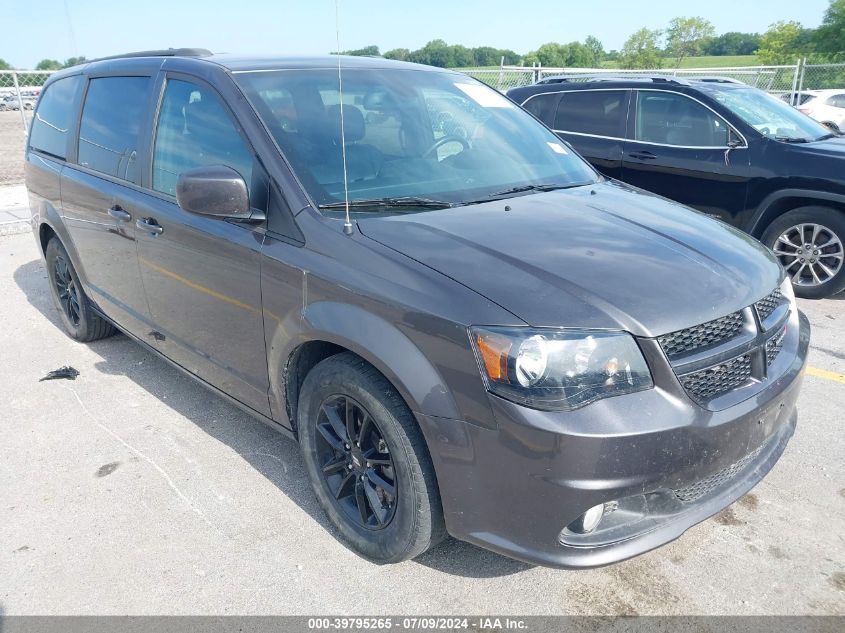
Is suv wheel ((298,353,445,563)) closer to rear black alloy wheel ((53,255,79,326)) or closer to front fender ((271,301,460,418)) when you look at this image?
front fender ((271,301,460,418))

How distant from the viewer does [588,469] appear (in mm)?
2025

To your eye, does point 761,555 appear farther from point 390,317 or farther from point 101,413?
point 101,413

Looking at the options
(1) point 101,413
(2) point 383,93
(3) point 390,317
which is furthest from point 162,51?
(3) point 390,317

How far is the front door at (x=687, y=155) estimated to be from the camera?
612 cm

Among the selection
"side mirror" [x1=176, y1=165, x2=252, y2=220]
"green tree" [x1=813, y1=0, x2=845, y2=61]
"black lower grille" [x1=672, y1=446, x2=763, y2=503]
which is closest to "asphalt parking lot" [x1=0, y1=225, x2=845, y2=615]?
"black lower grille" [x1=672, y1=446, x2=763, y2=503]

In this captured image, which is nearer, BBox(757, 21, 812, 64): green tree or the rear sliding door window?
the rear sliding door window

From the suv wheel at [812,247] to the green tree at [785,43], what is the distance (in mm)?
44341

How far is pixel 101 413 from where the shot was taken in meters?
3.95

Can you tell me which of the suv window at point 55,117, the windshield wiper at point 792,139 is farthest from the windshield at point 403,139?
the windshield wiper at point 792,139

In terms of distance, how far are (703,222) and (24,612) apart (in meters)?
3.11

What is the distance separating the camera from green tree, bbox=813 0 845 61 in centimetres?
4025

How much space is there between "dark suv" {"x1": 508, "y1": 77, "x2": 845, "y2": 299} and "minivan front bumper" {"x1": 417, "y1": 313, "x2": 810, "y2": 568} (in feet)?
13.7

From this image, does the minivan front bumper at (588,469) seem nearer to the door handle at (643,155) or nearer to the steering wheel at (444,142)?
the steering wheel at (444,142)

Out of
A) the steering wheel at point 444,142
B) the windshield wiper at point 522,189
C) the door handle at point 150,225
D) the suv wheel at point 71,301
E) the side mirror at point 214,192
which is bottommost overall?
the suv wheel at point 71,301
